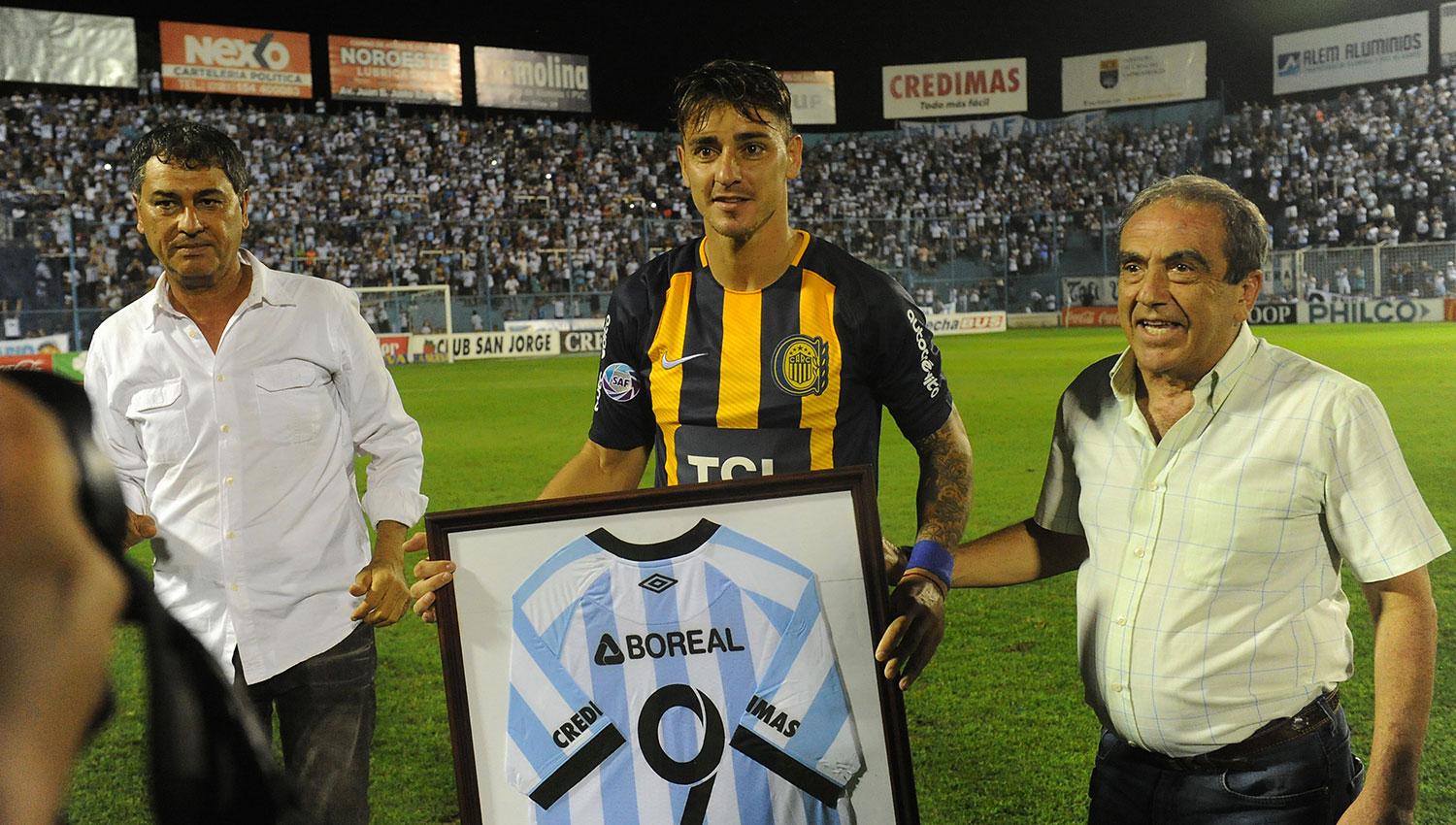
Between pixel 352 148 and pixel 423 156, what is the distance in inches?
93.8

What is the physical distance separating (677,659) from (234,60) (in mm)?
44232

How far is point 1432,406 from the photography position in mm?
14500

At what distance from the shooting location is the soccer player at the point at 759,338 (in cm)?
303

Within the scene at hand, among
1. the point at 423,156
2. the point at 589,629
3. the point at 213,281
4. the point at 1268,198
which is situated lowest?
the point at 589,629

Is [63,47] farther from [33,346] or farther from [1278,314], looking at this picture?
[1278,314]

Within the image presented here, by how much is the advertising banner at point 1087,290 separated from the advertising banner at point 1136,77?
19.0m

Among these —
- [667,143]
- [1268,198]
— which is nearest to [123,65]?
[667,143]

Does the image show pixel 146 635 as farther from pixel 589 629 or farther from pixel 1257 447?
pixel 1257 447

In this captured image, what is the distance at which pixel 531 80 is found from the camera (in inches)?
1882

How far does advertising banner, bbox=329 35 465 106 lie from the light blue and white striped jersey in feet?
147

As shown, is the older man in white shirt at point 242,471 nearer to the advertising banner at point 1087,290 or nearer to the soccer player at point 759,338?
the soccer player at point 759,338

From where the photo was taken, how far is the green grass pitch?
444 centimetres

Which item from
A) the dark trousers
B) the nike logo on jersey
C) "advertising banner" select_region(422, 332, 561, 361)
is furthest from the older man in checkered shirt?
"advertising banner" select_region(422, 332, 561, 361)

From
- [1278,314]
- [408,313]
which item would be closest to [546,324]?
[408,313]
